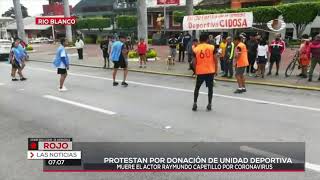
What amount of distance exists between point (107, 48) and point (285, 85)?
9.68 meters

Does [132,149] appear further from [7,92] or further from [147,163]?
[7,92]

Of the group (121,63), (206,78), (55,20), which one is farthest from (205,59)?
(55,20)

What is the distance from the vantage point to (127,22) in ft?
157

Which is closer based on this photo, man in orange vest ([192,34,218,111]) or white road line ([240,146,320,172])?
white road line ([240,146,320,172])

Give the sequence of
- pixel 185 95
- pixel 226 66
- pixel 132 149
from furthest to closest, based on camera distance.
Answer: pixel 226 66 → pixel 185 95 → pixel 132 149

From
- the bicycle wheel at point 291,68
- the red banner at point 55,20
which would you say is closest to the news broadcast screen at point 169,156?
the bicycle wheel at point 291,68

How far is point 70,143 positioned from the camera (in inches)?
239

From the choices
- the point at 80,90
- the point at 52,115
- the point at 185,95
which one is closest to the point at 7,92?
the point at 80,90

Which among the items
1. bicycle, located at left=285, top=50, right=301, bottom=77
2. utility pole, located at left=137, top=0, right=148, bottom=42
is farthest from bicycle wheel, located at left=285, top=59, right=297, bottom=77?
utility pole, located at left=137, top=0, right=148, bottom=42

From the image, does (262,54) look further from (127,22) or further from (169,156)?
(127,22)

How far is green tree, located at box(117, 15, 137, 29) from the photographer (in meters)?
47.5

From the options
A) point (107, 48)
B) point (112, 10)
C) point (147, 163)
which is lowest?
point (147, 163)

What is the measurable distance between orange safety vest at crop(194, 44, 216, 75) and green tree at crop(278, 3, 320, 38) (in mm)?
24880

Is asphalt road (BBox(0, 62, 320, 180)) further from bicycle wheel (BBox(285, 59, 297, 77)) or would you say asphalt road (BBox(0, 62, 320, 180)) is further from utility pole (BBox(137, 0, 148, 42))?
utility pole (BBox(137, 0, 148, 42))
